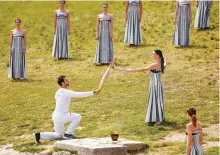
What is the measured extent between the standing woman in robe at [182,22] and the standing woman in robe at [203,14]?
2145mm

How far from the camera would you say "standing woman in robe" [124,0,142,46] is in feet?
102

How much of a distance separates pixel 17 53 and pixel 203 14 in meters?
8.44

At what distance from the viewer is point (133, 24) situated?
31.5 metres

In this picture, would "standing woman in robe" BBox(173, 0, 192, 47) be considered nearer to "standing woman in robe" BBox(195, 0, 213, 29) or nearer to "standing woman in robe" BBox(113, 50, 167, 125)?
"standing woman in robe" BBox(195, 0, 213, 29)

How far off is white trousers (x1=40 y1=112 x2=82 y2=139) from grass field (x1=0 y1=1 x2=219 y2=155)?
0.22 m

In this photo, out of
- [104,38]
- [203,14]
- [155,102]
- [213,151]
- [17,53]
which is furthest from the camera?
[203,14]

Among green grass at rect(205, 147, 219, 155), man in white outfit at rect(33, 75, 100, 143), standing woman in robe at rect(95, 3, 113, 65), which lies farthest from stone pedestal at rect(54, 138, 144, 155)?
standing woman in robe at rect(95, 3, 113, 65)

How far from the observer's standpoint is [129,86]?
26.1 meters

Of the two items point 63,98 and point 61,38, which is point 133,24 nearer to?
point 61,38

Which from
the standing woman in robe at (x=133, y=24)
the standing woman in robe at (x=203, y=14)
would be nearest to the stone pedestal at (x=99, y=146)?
the standing woman in robe at (x=133, y=24)

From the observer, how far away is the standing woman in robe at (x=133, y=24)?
3120cm

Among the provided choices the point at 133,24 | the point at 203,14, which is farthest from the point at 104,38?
the point at 203,14

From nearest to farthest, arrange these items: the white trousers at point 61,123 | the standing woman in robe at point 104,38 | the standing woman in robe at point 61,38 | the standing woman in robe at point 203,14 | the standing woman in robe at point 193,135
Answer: the standing woman in robe at point 193,135, the white trousers at point 61,123, the standing woman in robe at point 104,38, the standing woman in robe at point 61,38, the standing woman in robe at point 203,14

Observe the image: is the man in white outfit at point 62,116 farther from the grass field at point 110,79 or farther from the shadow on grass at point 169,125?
the shadow on grass at point 169,125
